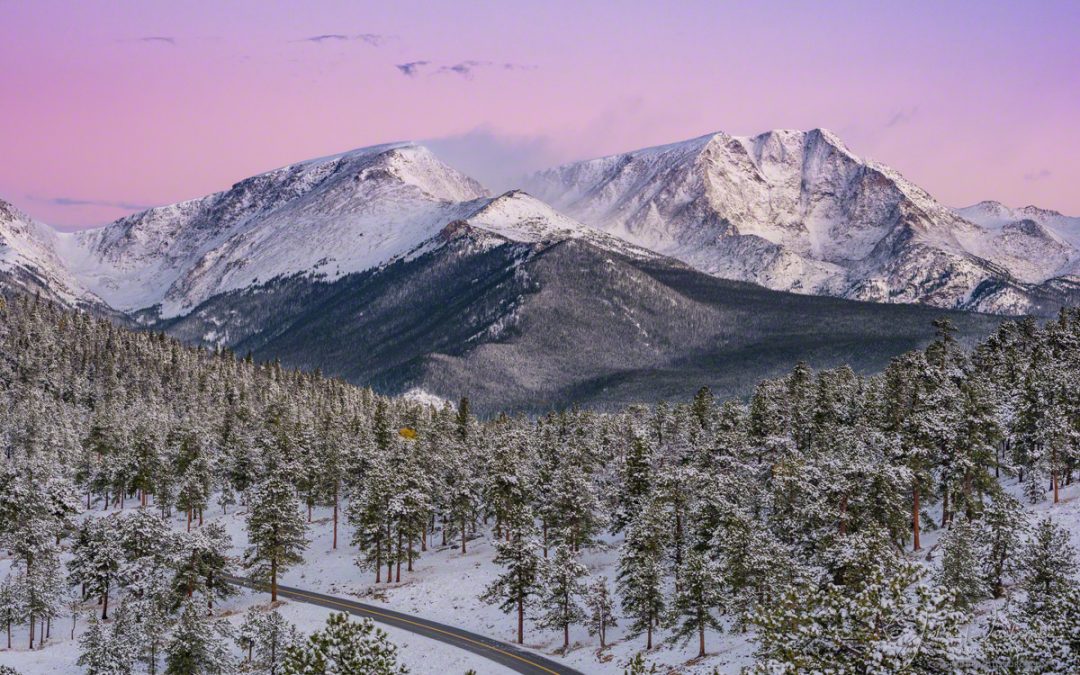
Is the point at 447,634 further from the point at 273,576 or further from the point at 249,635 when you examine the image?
the point at 273,576

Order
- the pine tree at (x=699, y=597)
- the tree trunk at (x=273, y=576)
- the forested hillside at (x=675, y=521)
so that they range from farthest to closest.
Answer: the tree trunk at (x=273, y=576), the pine tree at (x=699, y=597), the forested hillside at (x=675, y=521)

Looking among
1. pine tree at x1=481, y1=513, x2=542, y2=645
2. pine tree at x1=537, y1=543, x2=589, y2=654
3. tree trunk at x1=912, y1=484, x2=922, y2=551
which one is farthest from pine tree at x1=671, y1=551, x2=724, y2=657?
tree trunk at x1=912, y1=484, x2=922, y2=551

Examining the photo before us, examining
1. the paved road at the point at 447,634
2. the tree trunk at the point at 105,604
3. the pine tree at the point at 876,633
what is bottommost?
the tree trunk at the point at 105,604

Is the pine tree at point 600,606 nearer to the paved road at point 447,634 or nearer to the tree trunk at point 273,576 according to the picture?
the paved road at point 447,634

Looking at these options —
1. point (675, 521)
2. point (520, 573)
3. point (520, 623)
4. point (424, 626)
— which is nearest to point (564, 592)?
point (520, 573)

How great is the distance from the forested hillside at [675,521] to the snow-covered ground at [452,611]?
4.03 feet

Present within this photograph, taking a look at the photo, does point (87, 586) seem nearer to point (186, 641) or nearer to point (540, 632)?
point (186, 641)

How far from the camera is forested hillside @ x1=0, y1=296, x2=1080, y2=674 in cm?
3925

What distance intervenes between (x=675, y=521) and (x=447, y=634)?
23700mm

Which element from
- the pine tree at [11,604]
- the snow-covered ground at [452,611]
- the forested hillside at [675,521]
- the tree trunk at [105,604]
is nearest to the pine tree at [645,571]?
the forested hillside at [675,521]

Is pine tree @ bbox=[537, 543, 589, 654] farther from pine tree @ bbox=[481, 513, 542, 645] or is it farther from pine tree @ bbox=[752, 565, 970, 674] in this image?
pine tree @ bbox=[752, 565, 970, 674]

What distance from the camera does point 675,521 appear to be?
79125mm

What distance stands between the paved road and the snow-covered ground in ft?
4.07

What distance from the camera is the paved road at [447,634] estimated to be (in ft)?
231
